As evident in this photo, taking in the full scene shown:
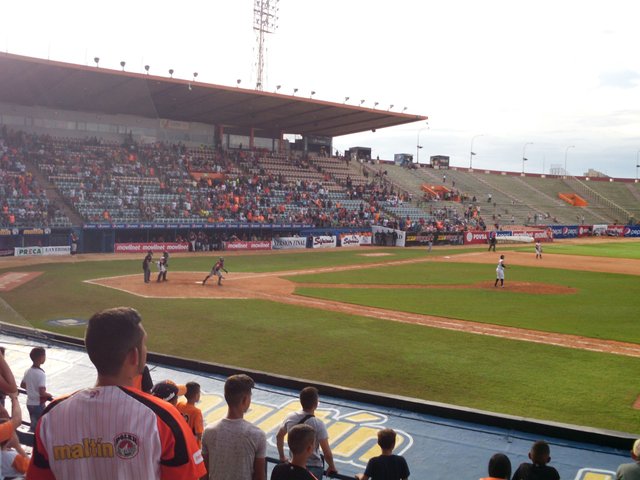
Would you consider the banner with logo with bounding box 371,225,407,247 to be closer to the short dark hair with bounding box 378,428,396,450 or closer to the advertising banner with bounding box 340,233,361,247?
A: the advertising banner with bounding box 340,233,361,247

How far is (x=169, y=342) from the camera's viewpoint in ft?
52.4

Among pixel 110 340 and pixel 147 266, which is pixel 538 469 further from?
pixel 147 266

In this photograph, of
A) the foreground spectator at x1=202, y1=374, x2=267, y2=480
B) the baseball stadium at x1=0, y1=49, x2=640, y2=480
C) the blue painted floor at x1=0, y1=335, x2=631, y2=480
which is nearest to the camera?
the foreground spectator at x1=202, y1=374, x2=267, y2=480

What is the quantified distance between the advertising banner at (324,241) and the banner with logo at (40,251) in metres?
21.1

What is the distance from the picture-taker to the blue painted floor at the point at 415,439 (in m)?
8.61

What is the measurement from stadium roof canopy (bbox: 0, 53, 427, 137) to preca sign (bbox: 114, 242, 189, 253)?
1277 cm

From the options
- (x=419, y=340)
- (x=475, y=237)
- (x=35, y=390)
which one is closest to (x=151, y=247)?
(x=419, y=340)

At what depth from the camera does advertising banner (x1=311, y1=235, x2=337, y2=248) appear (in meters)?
52.3

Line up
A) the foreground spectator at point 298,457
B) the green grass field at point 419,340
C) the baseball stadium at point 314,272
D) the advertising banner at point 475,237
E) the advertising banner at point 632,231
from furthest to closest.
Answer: the advertising banner at point 632,231, the advertising banner at point 475,237, the green grass field at point 419,340, the baseball stadium at point 314,272, the foreground spectator at point 298,457

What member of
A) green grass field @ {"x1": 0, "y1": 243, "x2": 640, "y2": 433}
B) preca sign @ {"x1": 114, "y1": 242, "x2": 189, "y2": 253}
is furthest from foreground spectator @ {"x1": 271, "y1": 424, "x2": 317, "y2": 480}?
preca sign @ {"x1": 114, "y1": 242, "x2": 189, "y2": 253}

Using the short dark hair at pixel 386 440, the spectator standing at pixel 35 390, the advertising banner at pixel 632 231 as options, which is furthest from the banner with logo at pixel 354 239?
the short dark hair at pixel 386 440

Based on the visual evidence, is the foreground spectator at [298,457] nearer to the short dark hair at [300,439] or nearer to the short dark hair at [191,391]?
the short dark hair at [300,439]

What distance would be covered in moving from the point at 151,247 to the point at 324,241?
52.9 feet

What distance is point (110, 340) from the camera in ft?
9.33
